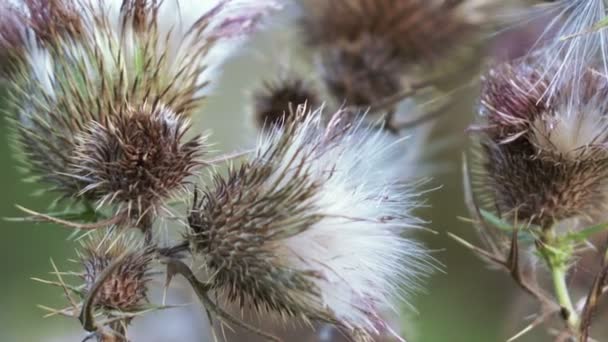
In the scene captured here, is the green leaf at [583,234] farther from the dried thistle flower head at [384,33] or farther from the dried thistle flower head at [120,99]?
the dried thistle flower head at [384,33]

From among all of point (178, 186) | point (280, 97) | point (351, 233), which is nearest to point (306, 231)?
point (351, 233)

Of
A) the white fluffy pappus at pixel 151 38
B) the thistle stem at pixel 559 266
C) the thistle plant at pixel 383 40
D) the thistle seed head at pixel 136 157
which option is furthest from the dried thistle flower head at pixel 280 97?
the thistle stem at pixel 559 266

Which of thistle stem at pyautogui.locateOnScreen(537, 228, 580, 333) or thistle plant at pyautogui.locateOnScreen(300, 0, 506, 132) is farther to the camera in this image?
thistle plant at pyautogui.locateOnScreen(300, 0, 506, 132)

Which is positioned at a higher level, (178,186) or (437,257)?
(178,186)

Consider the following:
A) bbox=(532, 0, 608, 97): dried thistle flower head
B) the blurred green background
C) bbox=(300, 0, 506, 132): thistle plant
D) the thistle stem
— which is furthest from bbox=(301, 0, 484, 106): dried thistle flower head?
the thistle stem

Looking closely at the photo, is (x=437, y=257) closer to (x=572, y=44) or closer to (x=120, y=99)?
(x=572, y=44)

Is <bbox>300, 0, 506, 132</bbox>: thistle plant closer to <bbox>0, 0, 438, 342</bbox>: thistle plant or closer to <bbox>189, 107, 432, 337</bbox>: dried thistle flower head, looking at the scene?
<bbox>0, 0, 438, 342</bbox>: thistle plant
